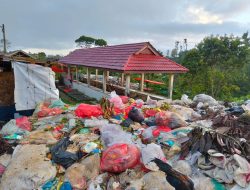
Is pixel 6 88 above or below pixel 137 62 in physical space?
below

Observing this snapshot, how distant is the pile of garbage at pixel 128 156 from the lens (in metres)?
3.17

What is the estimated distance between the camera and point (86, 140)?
4.30 m

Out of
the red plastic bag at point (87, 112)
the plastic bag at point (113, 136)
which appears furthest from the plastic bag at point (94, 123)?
the plastic bag at point (113, 136)

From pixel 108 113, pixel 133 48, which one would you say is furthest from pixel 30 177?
pixel 133 48

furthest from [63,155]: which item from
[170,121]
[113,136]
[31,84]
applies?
[31,84]

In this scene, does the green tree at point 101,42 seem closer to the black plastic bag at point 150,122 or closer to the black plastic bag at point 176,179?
the black plastic bag at point 150,122

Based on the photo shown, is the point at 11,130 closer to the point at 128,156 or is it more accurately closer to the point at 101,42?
the point at 128,156

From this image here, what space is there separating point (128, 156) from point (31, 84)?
4.43 metres

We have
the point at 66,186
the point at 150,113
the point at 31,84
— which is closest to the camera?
the point at 66,186

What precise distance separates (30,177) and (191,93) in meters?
11.6

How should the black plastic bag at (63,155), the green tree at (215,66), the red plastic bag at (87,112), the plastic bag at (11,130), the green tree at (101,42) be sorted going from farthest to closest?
the green tree at (101,42) < the green tree at (215,66) < the red plastic bag at (87,112) < the plastic bag at (11,130) < the black plastic bag at (63,155)

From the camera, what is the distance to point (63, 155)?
12.1 feet

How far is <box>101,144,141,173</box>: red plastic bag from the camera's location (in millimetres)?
3445

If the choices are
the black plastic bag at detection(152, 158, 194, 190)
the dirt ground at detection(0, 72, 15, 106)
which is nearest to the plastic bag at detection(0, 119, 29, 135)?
the dirt ground at detection(0, 72, 15, 106)
